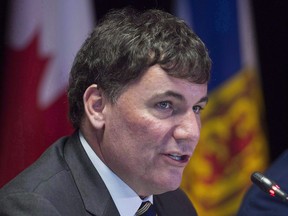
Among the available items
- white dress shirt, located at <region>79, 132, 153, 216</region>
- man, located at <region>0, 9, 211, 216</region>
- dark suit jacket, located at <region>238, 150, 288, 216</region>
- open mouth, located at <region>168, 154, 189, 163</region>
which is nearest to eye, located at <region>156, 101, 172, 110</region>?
man, located at <region>0, 9, 211, 216</region>

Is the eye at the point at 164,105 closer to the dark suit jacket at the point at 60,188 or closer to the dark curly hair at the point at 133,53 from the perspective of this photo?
the dark curly hair at the point at 133,53

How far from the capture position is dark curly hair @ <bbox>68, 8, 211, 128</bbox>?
1.98m

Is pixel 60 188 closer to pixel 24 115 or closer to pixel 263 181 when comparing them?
pixel 263 181

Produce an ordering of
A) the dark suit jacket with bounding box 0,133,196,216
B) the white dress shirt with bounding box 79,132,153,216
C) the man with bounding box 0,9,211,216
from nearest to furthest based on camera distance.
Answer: the dark suit jacket with bounding box 0,133,196,216
the man with bounding box 0,9,211,216
the white dress shirt with bounding box 79,132,153,216

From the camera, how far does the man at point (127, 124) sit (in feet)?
6.45

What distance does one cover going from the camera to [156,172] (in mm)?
2004

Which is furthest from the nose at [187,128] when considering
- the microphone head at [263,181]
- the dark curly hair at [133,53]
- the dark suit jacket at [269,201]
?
the dark suit jacket at [269,201]

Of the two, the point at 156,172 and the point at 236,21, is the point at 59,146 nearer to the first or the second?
the point at 156,172

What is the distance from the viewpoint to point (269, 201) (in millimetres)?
2787

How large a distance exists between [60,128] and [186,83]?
3.52 feet

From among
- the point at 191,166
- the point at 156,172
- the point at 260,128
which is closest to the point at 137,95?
the point at 156,172

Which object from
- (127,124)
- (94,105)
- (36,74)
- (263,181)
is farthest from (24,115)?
(263,181)

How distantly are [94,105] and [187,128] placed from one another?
31cm

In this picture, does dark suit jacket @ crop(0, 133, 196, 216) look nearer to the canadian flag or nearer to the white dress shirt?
the white dress shirt
